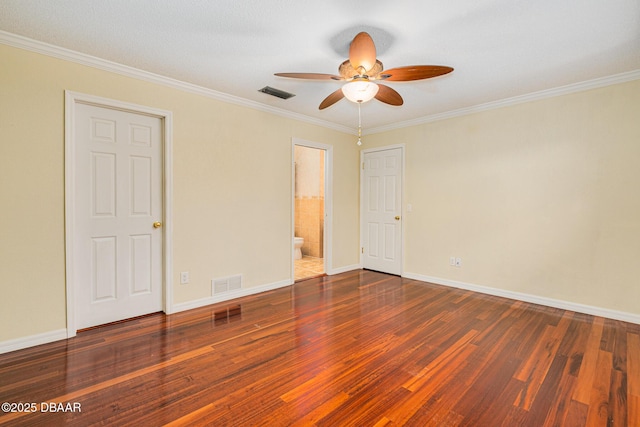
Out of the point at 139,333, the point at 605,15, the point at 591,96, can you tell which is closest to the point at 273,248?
the point at 139,333

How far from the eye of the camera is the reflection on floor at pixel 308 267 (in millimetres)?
4840

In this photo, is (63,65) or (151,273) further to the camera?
(151,273)

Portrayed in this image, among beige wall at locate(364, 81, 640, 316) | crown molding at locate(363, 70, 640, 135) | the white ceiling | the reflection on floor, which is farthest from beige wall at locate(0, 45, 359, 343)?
beige wall at locate(364, 81, 640, 316)

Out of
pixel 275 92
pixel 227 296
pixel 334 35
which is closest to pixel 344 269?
pixel 227 296

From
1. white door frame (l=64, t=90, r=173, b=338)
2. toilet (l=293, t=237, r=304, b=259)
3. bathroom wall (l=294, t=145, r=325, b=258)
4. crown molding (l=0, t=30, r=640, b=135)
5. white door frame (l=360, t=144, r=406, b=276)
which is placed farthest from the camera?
bathroom wall (l=294, t=145, r=325, b=258)

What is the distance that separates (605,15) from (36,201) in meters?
4.41

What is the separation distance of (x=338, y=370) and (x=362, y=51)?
223 centimetres

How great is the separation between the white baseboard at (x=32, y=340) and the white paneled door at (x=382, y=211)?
4.02 m

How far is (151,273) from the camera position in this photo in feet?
10.2

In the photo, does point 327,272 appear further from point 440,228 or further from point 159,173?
point 159,173

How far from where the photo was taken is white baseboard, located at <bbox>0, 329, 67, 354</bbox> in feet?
7.51

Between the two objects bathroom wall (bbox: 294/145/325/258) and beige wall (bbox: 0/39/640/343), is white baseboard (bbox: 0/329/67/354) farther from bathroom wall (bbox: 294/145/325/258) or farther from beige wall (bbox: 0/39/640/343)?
bathroom wall (bbox: 294/145/325/258)

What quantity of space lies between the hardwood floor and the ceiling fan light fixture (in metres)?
2.01

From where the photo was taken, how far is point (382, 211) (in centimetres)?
494
